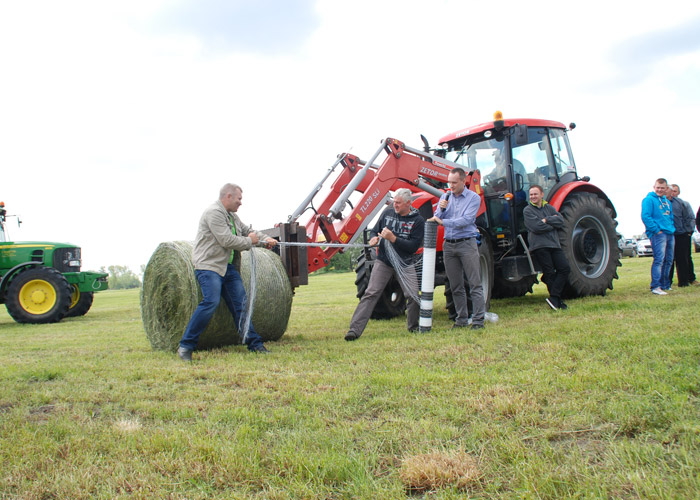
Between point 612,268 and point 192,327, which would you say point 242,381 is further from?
point 612,268

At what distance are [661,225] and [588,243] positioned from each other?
147 centimetres

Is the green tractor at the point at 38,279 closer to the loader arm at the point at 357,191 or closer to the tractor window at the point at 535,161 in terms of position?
the loader arm at the point at 357,191

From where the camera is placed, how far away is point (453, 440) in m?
2.56

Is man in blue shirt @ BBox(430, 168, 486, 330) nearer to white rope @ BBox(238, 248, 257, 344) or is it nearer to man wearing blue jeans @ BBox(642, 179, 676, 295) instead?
white rope @ BBox(238, 248, 257, 344)

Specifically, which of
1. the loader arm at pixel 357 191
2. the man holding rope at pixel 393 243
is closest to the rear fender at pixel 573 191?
the loader arm at pixel 357 191

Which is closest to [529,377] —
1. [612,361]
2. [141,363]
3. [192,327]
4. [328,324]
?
[612,361]

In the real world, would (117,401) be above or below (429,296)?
below

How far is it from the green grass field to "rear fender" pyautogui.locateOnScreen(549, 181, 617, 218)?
10.6 ft

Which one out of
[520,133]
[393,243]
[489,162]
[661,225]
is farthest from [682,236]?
[393,243]

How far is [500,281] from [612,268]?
1785mm

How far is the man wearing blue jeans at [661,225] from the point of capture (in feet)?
29.3

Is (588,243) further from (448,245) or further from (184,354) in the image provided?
(184,354)

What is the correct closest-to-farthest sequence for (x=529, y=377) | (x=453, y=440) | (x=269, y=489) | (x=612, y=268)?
(x=269, y=489) < (x=453, y=440) < (x=529, y=377) < (x=612, y=268)

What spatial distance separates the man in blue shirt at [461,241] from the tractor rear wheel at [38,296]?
30.8 ft
